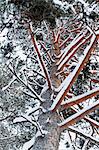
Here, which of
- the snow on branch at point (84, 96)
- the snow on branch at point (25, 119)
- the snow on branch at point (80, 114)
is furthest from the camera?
the snow on branch at point (25, 119)

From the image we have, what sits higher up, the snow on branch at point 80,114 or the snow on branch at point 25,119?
the snow on branch at point 25,119

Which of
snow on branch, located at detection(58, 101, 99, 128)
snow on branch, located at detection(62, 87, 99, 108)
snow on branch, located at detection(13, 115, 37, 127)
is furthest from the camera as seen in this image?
snow on branch, located at detection(13, 115, 37, 127)

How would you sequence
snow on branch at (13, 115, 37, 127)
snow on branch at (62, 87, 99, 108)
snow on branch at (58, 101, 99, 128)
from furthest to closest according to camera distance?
snow on branch at (13, 115, 37, 127)
snow on branch at (62, 87, 99, 108)
snow on branch at (58, 101, 99, 128)

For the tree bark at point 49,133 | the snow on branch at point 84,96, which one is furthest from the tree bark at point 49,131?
the snow on branch at point 84,96

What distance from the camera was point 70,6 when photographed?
7613mm

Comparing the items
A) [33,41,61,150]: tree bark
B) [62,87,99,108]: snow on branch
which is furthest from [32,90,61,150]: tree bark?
[62,87,99,108]: snow on branch

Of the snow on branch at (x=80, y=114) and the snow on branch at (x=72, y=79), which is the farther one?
the snow on branch at (x=72, y=79)

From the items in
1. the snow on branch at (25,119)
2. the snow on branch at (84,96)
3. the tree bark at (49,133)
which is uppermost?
the snow on branch at (25,119)

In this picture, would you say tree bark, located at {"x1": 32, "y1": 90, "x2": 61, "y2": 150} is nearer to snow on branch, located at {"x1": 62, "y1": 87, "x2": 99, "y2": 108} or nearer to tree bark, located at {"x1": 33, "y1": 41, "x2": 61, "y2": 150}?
tree bark, located at {"x1": 33, "y1": 41, "x2": 61, "y2": 150}

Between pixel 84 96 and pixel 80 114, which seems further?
pixel 84 96

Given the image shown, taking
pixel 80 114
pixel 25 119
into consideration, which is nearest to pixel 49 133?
pixel 25 119

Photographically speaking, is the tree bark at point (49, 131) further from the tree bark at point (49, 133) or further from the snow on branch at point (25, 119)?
the snow on branch at point (25, 119)

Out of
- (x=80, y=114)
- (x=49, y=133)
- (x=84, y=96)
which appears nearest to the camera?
(x=80, y=114)

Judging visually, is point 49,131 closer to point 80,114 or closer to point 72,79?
point 80,114
